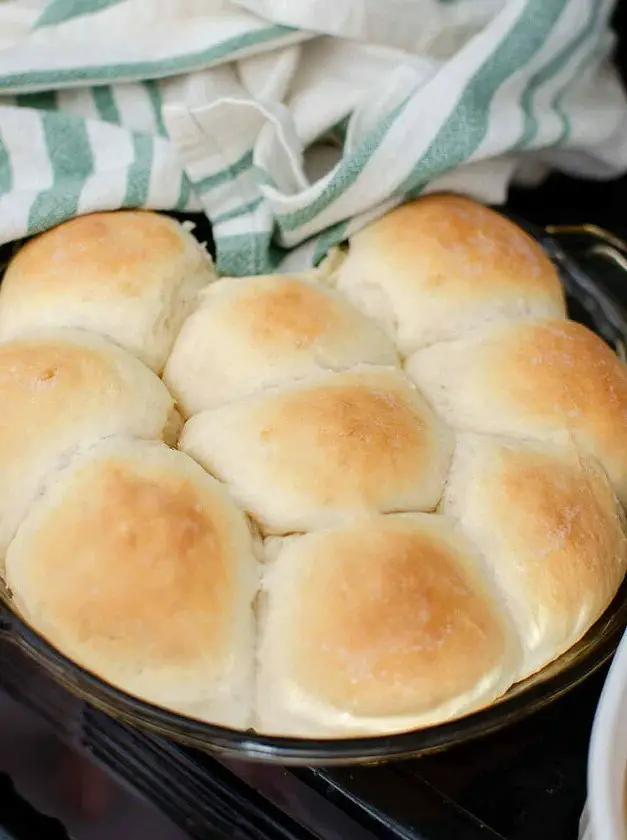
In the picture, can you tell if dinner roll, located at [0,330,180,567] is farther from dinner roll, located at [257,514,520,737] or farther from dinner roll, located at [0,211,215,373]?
dinner roll, located at [257,514,520,737]

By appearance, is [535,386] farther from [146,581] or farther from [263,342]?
[146,581]

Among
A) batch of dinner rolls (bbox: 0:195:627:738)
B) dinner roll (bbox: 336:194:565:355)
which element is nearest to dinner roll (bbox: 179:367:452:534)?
batch of dinner rolls (bbox: 0:195:627:738)

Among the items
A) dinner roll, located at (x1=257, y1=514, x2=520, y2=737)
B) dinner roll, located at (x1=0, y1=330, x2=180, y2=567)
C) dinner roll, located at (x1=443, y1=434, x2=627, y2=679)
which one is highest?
dinner roll, located at (x1=443, y1=434, x2=627, y2=679)

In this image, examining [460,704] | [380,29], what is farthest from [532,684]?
[380,29]

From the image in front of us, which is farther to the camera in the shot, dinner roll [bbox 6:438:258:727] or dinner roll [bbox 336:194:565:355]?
dinner roll [bbox 336:194:565:355]

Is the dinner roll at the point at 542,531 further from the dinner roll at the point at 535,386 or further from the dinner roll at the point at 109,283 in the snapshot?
the dinner roll at the point at 109,283

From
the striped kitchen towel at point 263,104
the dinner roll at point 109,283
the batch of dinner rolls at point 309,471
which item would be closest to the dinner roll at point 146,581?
the batch of dinner rolls at point 309,471
